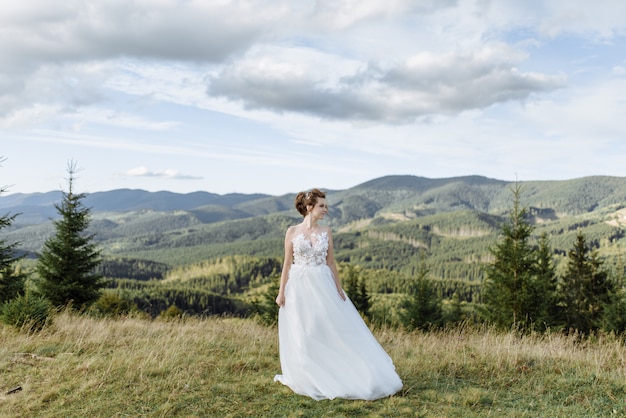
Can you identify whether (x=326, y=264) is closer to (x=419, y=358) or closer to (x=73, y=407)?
(x=419, y=358)

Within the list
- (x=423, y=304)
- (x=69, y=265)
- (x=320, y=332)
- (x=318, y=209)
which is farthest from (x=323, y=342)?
(x=423, y=304)

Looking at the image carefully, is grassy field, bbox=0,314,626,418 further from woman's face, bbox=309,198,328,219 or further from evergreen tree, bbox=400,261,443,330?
evergreen tree, bbox=400,261,443,330

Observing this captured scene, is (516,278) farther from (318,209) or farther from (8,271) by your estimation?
(8,271)

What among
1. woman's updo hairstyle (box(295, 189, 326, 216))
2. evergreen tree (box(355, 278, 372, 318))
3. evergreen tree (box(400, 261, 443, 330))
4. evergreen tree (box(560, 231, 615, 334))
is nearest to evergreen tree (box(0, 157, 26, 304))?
woman's updo hairstyle (box(295, 189, 326, 216))

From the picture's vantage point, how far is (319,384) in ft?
24.0

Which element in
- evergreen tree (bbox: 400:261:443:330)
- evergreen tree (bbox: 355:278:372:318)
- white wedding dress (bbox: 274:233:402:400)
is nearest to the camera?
white wedding dress (bbox: 274:233:402:400)

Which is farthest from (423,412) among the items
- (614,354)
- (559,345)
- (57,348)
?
(57,348)

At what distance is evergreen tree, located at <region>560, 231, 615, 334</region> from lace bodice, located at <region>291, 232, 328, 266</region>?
34.3m

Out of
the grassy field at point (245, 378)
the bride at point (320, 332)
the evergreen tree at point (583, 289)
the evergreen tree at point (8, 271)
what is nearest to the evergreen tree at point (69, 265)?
the evergreen tree at point (8, 271)

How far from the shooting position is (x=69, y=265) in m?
19.9

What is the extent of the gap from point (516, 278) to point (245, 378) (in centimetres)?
1919

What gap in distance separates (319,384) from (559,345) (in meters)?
7.13

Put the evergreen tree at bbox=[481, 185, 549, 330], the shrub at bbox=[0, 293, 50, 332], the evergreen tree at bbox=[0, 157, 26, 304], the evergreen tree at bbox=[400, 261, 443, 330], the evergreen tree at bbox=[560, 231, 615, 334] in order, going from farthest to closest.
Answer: the evergreen tree at bbox=[560, 231, 615, 334] < the evergreen tree at bbox=[400, 261, 443, 330] < the evergreen tree at bbox=[481, 185, 549, 330] < the evergreen tree at bbox=[0, 157, 26, 304] < the shrub at bbox=[0, 293, 50, 332]

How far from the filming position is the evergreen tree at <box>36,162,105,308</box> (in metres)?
19.3
